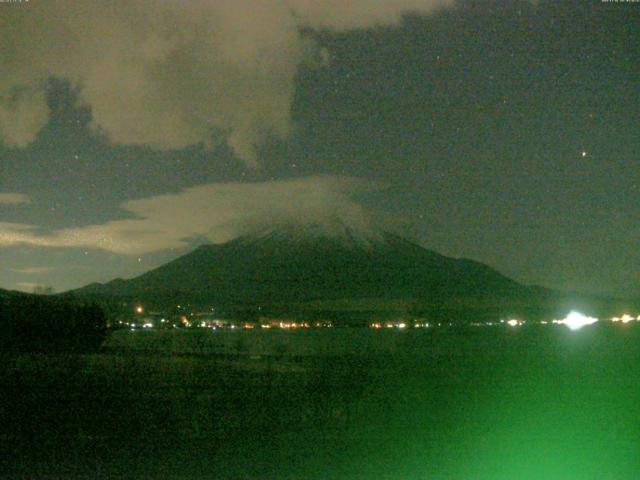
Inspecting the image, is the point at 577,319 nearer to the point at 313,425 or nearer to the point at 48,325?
the point at 48,325

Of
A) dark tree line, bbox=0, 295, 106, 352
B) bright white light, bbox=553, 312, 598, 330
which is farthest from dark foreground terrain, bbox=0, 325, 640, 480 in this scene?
bright white light, bbox=553, 312, 598, 330

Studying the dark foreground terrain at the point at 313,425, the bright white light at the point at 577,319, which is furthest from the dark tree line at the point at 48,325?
the bright white light at the point at 577,319

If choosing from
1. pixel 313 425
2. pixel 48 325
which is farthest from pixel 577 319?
pixel 313 425

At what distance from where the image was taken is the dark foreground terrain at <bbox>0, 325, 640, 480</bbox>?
1152cm

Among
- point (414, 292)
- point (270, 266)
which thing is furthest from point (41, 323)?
point (270, 266)

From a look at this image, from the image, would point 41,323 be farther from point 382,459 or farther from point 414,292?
point 414,292

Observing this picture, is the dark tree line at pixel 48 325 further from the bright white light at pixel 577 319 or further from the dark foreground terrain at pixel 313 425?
the bright white light at pixel 577 319

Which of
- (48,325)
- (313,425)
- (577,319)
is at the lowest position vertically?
(313,425)

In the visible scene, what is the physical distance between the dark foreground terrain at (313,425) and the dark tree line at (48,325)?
15.4 meters

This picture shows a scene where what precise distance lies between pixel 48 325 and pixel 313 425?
30185 mm

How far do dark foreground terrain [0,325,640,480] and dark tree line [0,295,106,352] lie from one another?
15.4 metres

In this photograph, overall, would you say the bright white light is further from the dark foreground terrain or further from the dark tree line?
the dark foreground terrain

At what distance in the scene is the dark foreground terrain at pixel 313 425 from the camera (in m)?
11.5

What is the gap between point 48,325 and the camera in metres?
41.8
